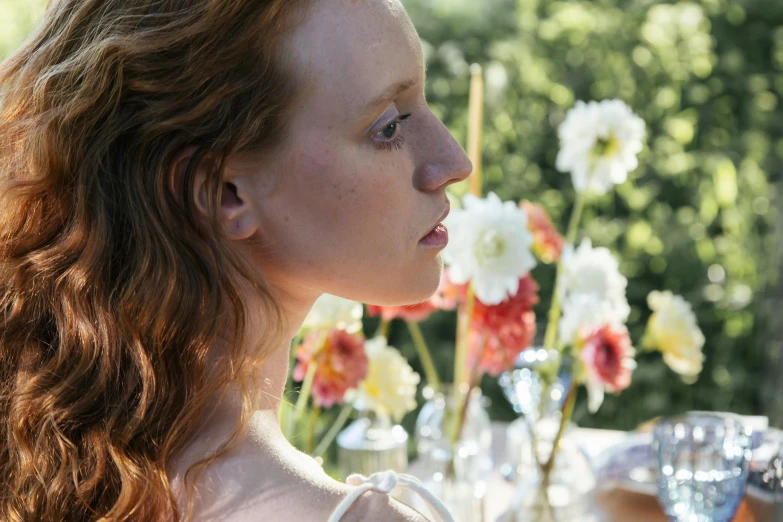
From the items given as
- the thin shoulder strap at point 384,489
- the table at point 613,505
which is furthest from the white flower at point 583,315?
the thin shoulder strap at point 384,489

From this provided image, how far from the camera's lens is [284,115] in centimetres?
80

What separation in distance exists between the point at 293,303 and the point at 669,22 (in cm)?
254

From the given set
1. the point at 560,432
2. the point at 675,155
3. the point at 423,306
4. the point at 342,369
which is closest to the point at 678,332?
the point at 560,432

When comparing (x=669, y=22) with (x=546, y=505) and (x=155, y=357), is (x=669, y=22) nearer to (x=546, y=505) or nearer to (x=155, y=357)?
(x=546, y=505)

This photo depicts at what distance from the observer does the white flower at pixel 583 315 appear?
125 cm

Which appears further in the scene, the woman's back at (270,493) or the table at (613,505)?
the table at (613,505)

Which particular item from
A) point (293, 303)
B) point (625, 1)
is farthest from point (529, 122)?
point (293, 303)

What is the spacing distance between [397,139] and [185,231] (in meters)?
0.20

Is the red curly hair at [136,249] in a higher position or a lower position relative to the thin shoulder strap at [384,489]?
higher

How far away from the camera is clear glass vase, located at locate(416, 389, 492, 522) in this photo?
4.25 feet

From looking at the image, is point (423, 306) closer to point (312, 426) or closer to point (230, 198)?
point (312, 426)

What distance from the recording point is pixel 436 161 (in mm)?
863

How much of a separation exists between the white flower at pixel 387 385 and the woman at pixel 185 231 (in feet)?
1.56

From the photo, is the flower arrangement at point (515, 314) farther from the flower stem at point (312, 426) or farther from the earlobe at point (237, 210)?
the earlobe at point (237, 210)
